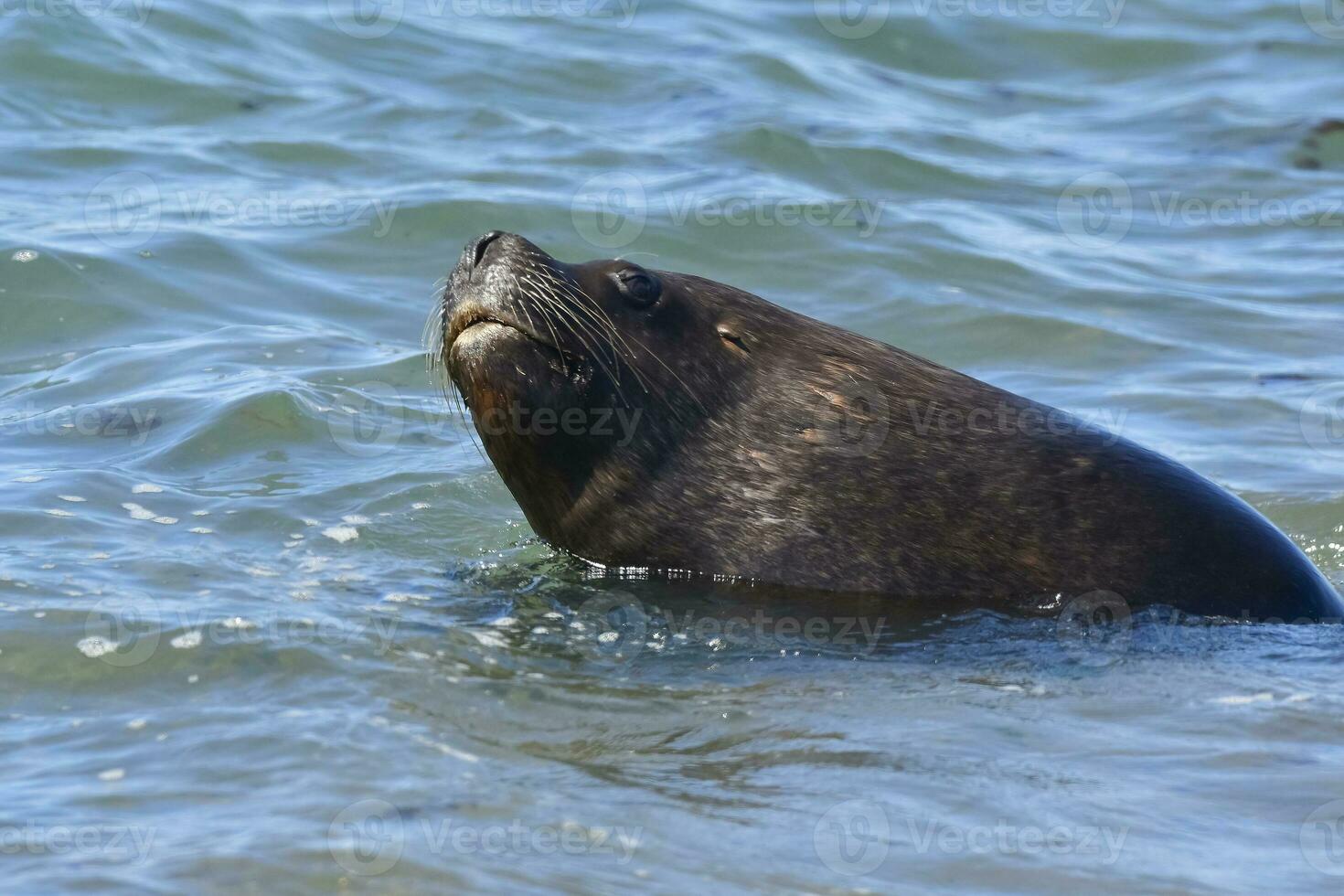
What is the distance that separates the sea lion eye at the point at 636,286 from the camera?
595 cm

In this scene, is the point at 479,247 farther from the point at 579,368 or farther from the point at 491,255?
the point at 579,368

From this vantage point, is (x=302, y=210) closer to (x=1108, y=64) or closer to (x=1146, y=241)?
(x=1146, y=241)

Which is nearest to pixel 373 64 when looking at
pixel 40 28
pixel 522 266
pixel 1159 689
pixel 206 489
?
pixel 40 28

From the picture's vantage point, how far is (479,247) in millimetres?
5801

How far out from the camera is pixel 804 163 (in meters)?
13.1

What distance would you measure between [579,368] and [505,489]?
5.91 ft

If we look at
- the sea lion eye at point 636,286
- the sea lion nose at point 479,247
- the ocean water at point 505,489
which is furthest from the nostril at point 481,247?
the ocean water at point 505,489

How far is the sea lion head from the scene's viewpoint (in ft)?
18.6

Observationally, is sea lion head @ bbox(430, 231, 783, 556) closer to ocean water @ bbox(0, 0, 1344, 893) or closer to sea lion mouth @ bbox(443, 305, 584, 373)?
sea lion mouth @ bbox(443, 305, 584, 373)

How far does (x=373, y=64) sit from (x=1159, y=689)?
11.2 meters

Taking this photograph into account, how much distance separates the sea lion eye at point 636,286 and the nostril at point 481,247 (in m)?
0.44

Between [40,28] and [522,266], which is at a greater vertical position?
[40,28]

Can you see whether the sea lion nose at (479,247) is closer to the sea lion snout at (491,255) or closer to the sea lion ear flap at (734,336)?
the sea lion snout at (491,255)

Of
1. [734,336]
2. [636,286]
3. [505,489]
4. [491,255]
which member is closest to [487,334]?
[491,255]
